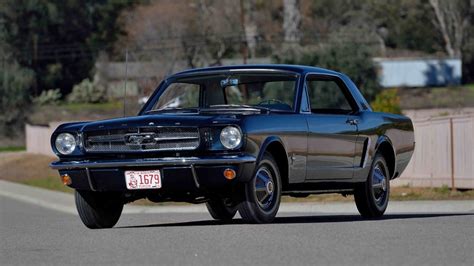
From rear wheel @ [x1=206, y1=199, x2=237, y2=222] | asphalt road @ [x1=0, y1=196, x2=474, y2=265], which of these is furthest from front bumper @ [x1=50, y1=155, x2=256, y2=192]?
rear wheel @ [x1=206, y1=199, x2=237, y2=222]

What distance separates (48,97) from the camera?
257 feet

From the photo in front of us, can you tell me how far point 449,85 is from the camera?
77188mm

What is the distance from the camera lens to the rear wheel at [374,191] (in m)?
13.7

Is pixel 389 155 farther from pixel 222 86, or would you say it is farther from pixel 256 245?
pixel 256 245

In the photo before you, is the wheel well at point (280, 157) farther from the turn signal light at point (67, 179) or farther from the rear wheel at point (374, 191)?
the turn signal light at point (67, 179)

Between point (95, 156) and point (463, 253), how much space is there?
167 inches

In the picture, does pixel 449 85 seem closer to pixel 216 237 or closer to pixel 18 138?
pixel 18 138

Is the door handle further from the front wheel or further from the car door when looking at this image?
the front wheel

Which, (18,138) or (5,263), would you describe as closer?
(5,263)

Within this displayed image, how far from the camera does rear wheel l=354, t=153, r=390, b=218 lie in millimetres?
13727

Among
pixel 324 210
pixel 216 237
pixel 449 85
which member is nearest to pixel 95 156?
pixel 216 237

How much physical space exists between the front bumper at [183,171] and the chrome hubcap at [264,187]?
278 mm

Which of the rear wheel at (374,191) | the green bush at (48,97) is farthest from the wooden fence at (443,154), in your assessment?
the green bush at (48,97)

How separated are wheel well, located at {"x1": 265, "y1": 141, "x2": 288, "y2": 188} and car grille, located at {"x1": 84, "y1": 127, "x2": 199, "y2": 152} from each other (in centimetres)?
88
